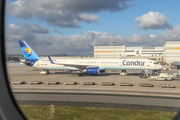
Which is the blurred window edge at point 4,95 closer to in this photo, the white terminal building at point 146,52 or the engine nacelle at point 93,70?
the engine nacelle at point 93,70

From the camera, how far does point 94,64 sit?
3709cm

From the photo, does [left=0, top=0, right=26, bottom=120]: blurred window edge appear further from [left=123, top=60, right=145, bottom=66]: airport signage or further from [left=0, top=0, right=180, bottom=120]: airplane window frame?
[left=123, top=60, right=145, bottom=66]: airport signage

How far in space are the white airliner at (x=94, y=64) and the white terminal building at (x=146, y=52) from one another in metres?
46.1

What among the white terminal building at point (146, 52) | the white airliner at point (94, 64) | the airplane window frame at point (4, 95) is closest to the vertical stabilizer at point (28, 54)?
the white airliner at point (94, 64)

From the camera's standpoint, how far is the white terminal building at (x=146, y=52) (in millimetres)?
86500

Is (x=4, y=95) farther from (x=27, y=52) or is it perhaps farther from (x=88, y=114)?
(x=27, y=52)

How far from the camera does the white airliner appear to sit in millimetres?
34219

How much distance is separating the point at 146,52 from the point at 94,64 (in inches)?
4077

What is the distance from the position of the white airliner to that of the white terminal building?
46066mm

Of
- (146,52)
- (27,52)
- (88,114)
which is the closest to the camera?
(88,114)

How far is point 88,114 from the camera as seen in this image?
11.2 metres

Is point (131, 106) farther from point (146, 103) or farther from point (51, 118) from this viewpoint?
point (51, 118)

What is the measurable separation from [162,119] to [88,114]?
195 inches

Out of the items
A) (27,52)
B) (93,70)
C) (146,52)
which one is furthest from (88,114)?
(146,52)
